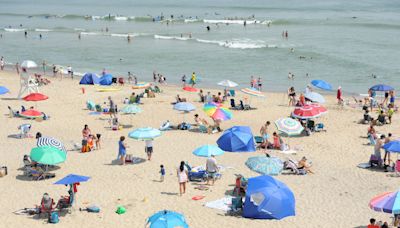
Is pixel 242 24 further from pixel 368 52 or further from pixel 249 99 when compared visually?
pixel 249 99

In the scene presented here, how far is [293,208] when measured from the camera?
1334 centimetres

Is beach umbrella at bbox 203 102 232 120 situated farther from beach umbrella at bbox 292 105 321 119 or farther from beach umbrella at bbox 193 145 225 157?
beach umbrella at bbox 193 145 225 157

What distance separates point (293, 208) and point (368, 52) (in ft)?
117

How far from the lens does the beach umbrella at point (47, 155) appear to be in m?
16.0

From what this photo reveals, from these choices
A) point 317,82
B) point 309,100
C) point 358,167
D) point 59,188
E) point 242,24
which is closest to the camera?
point 59,188

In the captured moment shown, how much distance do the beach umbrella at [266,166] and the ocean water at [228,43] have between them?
62.4 feet

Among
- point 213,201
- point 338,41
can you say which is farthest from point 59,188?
point 338,41

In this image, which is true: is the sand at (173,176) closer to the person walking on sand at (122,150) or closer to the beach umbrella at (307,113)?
the person walking on sand at (122,150)

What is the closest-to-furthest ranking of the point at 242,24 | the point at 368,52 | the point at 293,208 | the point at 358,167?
the point at 293,208, the point at 358,167, the point at 368,52, the point at 242,24

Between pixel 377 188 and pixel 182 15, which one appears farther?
pixel 182 15

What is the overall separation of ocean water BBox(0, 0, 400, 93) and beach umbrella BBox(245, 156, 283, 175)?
19022mm

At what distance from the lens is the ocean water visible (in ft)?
129

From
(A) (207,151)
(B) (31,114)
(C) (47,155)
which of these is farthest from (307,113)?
(B) (31,114)

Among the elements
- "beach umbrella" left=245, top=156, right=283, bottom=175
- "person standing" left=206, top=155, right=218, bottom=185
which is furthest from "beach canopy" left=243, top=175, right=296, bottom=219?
"person standing" left=206, top=155, right=218, bottom=185
